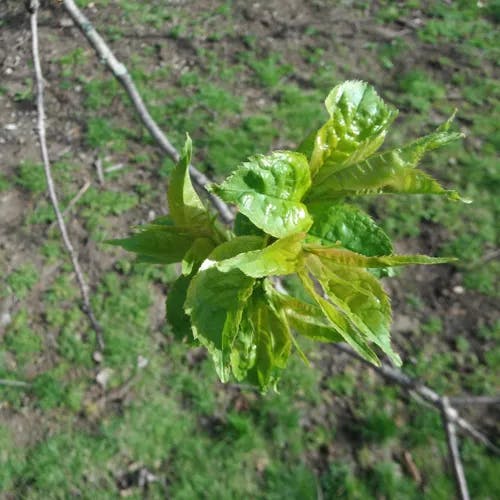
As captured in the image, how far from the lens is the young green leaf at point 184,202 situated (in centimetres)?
109

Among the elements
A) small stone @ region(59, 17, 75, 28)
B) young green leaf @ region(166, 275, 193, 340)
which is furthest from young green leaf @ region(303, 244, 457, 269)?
small stone @ region(59, 17, 75, 28)

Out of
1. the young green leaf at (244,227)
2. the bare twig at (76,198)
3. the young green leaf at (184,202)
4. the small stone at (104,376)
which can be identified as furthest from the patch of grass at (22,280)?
the young green leaf at (244,227)

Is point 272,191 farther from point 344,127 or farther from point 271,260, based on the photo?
point 344,127

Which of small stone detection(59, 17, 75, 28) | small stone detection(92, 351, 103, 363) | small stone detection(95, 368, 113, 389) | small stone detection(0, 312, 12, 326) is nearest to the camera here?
small stone detection(95, 368, 113, 389)

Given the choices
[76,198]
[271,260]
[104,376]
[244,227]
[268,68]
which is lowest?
[104,376]

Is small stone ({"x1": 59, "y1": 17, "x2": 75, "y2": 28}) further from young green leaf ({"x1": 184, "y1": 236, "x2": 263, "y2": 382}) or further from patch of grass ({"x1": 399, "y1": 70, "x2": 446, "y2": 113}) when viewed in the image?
young green leaf ({"x1": 184, "y1": 236, "x2": 263, "y2": 382})

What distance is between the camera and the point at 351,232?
3.28 ft

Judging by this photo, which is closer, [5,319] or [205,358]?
[205,358]

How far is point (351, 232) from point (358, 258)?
10cm

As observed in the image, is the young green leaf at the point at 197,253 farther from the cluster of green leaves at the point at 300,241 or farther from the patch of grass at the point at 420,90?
the patch of grass at the point at 420,90

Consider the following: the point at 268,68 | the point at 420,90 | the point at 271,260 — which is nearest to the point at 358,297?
the point at 271,260

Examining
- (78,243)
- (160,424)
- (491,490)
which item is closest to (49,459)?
(160,424)

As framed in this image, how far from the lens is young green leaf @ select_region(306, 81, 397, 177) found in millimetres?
1033

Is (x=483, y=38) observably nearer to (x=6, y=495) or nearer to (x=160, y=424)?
(x=160, y=424)
